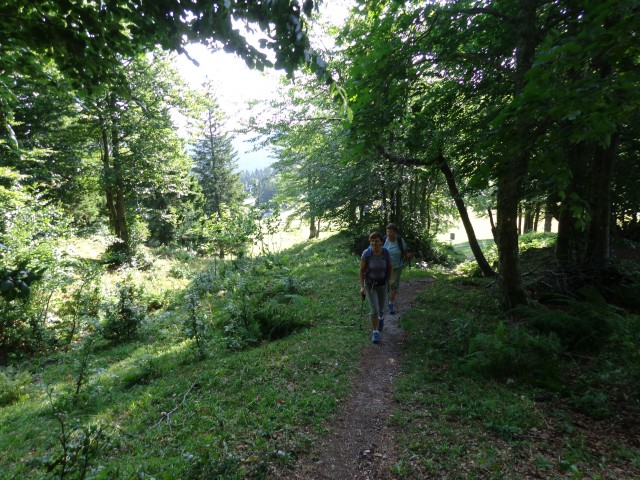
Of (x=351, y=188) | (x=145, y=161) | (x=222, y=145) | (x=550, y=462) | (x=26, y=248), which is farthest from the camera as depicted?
(x=222, y=145)

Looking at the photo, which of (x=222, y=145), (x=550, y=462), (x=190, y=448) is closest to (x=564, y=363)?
(x=550, y=462)

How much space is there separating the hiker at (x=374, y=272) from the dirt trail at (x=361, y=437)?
110cm

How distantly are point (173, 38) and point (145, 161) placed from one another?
17374mm

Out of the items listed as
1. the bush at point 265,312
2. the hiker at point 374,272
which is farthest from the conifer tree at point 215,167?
the hiker at point 374,272

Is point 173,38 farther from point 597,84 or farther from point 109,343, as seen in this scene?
point 109,343

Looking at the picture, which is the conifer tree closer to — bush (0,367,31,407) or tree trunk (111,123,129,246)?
tree trunk (111,123,129,246)

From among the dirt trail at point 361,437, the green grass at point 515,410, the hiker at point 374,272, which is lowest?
the dirt trail at point 361,437

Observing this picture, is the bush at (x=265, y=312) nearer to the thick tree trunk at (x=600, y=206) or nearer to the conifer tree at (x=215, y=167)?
the thick tree trunk at (x=600, y=206)

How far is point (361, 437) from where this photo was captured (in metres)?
4.48

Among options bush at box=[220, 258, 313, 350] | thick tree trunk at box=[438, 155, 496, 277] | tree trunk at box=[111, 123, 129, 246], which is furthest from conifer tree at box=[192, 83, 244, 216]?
thick tree trunk at box=[438, 155, 496, 277]

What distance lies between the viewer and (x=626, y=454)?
3740 mm

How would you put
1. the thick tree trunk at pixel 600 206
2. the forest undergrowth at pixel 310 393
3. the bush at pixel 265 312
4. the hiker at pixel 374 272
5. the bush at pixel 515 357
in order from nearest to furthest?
the forest undergrowth at pixel 310 393 < the bush at pixel 515 357 < the hiker at pixel 374 272 < the thick tree trunk at pixel 600 206 < the bush at pixel 265 312

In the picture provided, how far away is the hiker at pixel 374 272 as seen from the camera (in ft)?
24.3

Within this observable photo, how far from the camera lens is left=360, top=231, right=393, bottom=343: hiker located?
7.39 meters
